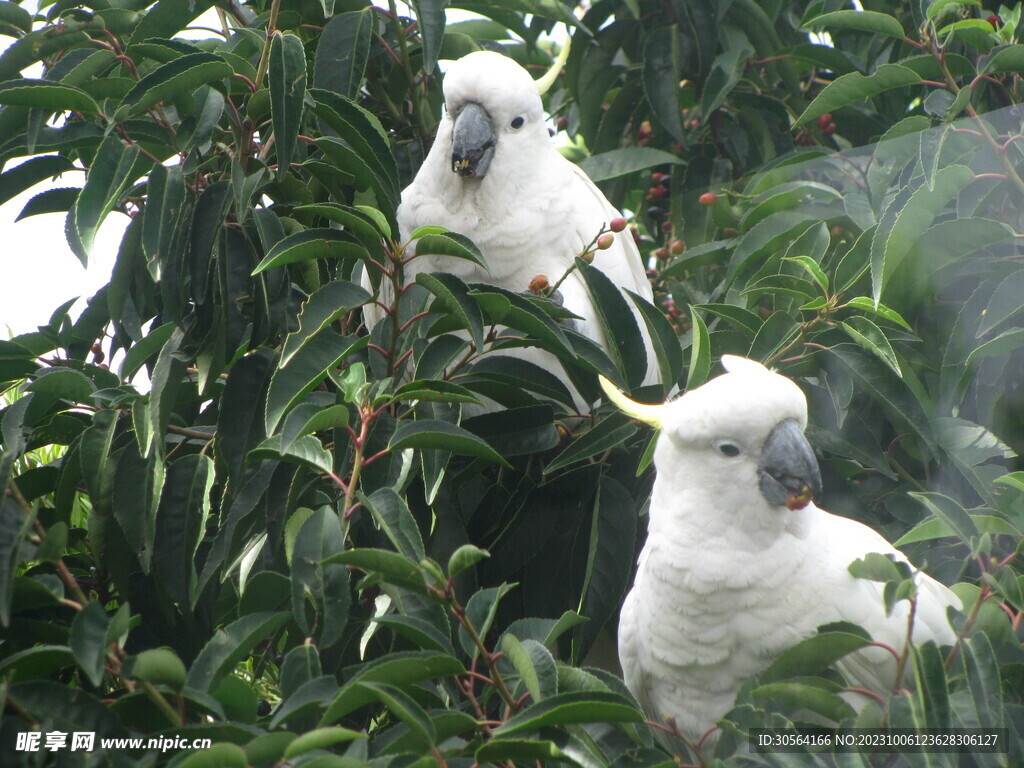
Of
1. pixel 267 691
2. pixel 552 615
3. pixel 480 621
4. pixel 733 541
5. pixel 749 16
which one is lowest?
pixel 267 691

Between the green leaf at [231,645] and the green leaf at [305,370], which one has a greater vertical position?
the green leaf at [305,370]

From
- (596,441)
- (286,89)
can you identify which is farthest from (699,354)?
(286,89)

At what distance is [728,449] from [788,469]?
0.34 ft

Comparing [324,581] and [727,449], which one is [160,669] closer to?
[324,581]

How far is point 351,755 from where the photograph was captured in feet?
3.78

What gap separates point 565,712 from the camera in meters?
1.14

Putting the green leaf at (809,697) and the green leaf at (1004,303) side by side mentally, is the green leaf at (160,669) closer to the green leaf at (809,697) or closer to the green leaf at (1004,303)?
the green leaf at (809,697)

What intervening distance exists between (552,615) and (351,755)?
80 cm

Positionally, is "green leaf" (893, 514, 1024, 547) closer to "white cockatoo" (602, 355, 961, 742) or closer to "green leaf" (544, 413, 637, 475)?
"white cockatoo" (602, 355, 961, 742)

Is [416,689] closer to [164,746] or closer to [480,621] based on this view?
[480,621]

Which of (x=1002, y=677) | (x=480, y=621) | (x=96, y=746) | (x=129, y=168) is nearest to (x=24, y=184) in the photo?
(x=129, y=168)

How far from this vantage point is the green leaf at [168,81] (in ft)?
5.31

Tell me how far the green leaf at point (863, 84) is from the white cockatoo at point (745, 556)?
0.68m

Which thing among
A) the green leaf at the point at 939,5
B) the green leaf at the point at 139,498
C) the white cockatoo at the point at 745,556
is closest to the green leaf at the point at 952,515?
the white cockatoo at the point at 745,556
